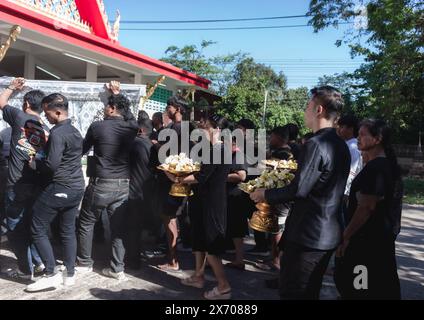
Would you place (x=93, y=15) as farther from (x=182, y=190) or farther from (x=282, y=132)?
(x=182, y=190)

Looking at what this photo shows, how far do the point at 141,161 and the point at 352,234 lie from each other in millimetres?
2429

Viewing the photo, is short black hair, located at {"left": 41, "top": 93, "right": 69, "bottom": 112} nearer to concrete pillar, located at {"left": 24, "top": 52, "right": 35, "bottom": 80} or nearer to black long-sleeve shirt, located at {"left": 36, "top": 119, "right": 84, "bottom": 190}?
black long-sleeve shirt, located at {"left": 36, "top": 119, "right": 84, "bottom": 190}

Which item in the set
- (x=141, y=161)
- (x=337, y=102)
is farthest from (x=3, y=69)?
(x=337, y=102)

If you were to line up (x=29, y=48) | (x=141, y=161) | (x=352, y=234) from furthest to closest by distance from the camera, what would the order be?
(x=29, y=48)
(x=141, y=161)
(x=352, y=234)

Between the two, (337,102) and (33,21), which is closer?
(337,102)

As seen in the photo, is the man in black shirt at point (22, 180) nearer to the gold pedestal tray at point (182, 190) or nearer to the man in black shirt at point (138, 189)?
the man in black shirt at point (138, 189)

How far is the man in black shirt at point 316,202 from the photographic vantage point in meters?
2.58

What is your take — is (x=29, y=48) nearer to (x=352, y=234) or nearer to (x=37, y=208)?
(x=37, y=208)

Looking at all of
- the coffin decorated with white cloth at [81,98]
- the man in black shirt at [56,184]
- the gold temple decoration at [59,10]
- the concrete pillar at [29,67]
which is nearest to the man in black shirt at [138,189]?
the man in black shirt at [56,184]

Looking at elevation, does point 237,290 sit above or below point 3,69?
below

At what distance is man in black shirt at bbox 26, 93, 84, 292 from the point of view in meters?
3.73

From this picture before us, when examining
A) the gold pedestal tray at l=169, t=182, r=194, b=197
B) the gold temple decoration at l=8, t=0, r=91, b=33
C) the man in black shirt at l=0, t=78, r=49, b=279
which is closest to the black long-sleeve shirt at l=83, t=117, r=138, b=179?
the man in black shirt at l=0, t=78, r=49, b=279

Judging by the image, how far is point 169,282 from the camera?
4.36 metres

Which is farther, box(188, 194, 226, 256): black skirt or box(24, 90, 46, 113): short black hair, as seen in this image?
box(24, 90, 46, 113): short black hair
